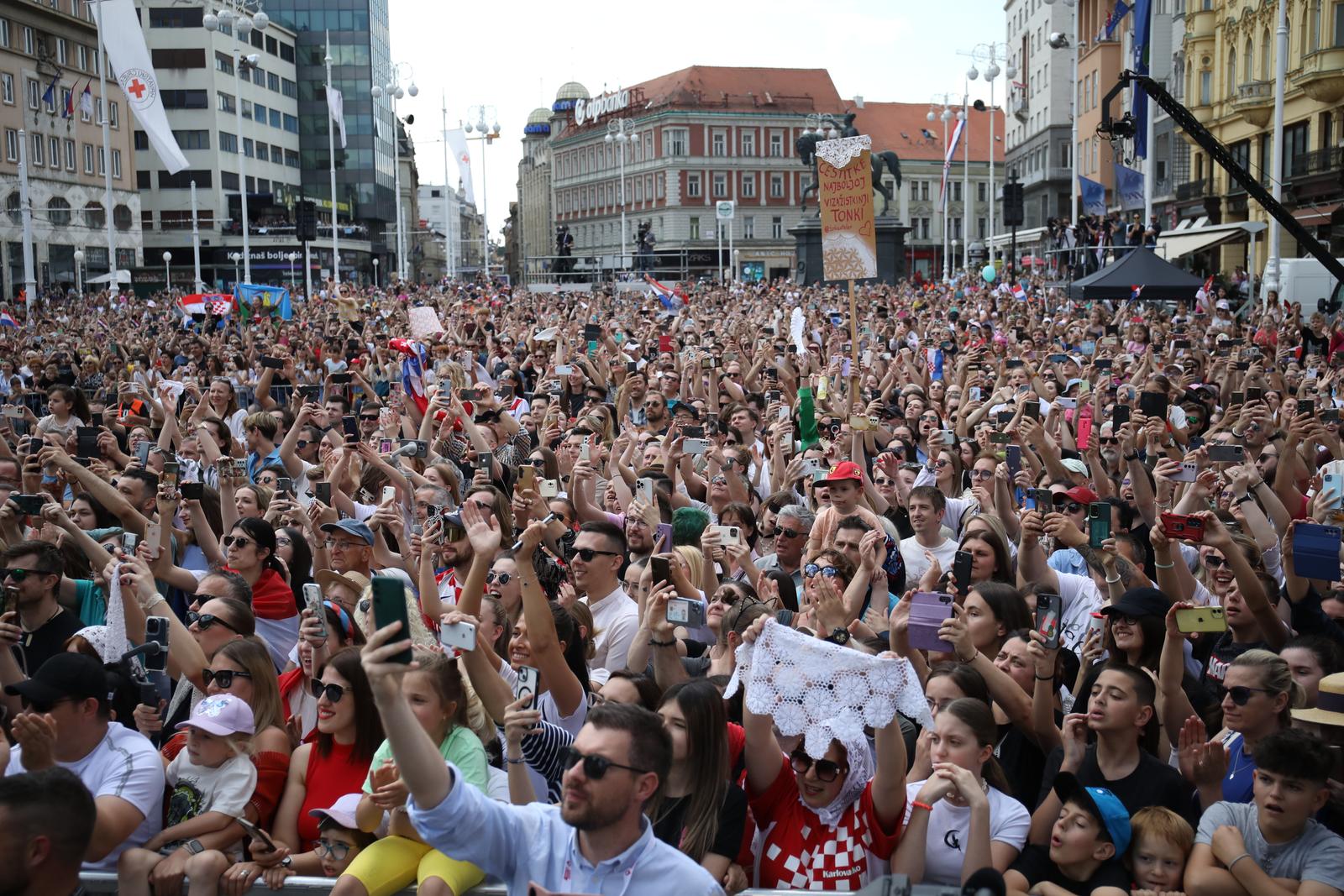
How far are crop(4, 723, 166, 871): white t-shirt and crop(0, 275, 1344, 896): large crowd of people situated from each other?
12 mm

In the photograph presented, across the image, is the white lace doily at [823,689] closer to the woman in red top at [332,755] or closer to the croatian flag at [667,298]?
the woman in red top at [332,755]

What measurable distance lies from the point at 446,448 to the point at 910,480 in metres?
3.86

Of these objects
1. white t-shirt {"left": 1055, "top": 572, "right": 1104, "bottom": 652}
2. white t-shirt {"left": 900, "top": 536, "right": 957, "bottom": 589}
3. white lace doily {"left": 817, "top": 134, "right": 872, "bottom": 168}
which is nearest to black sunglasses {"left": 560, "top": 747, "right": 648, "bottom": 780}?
white t-shirt {"left": 1055, "top": 572, "right": 1104, "bottom": 652}

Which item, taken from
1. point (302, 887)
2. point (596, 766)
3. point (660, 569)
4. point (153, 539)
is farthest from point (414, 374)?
point (596, 766)

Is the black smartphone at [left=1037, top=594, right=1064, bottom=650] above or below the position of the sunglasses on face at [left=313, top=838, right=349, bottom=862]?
above

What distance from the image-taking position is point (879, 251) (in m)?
55.3

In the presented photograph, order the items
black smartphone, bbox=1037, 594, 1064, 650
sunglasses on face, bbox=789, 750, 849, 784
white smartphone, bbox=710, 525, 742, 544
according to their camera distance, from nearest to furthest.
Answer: sunglasses on face, bbox=789, 750, 849, 784 < black smartphone, bbox=1037, 594, 1064, 650 < white smartphone, bbox=710, 525, 742, 544

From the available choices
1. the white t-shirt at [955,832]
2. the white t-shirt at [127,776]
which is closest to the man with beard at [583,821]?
the white t-shirt at [955,832]

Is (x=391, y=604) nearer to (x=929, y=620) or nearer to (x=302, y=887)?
(x=302, y=887)

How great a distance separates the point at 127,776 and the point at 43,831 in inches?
39.6

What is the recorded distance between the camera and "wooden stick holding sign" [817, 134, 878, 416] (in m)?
13.8

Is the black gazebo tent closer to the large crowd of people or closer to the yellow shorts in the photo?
the large crowd of people

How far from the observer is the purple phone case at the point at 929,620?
15.9 ft

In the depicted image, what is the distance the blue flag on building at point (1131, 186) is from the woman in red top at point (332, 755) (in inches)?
1131
